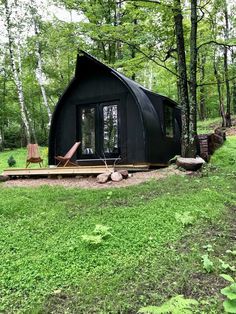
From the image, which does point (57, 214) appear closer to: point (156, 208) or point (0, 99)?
point (156, 208)

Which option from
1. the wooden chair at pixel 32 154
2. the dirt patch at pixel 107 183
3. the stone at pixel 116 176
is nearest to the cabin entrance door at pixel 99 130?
the wooden chair at pixel 32 154

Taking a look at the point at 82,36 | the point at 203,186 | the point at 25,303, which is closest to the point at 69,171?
the point at 203,186

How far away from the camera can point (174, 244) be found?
3.31 m

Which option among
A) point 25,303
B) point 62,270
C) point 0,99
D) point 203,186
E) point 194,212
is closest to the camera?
point 25,303

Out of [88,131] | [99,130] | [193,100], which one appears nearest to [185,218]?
[193,100]

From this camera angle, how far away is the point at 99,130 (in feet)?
31.4

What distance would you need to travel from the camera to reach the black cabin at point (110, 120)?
28.5 feet

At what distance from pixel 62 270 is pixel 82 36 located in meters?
7.52

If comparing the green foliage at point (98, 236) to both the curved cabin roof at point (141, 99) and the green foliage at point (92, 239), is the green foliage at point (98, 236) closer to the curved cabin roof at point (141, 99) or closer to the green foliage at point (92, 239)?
the green foliage at point (92, 239)

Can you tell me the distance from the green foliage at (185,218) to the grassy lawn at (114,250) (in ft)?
0.04

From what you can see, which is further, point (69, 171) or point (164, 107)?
point (164, 107)

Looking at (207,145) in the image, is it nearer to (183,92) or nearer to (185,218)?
(183,92)

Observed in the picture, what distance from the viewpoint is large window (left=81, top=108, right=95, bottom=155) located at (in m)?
9.79

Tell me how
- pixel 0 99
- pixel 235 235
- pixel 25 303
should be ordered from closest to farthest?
pixel 25 303 < pixel 235 235 < pixel 0 99
